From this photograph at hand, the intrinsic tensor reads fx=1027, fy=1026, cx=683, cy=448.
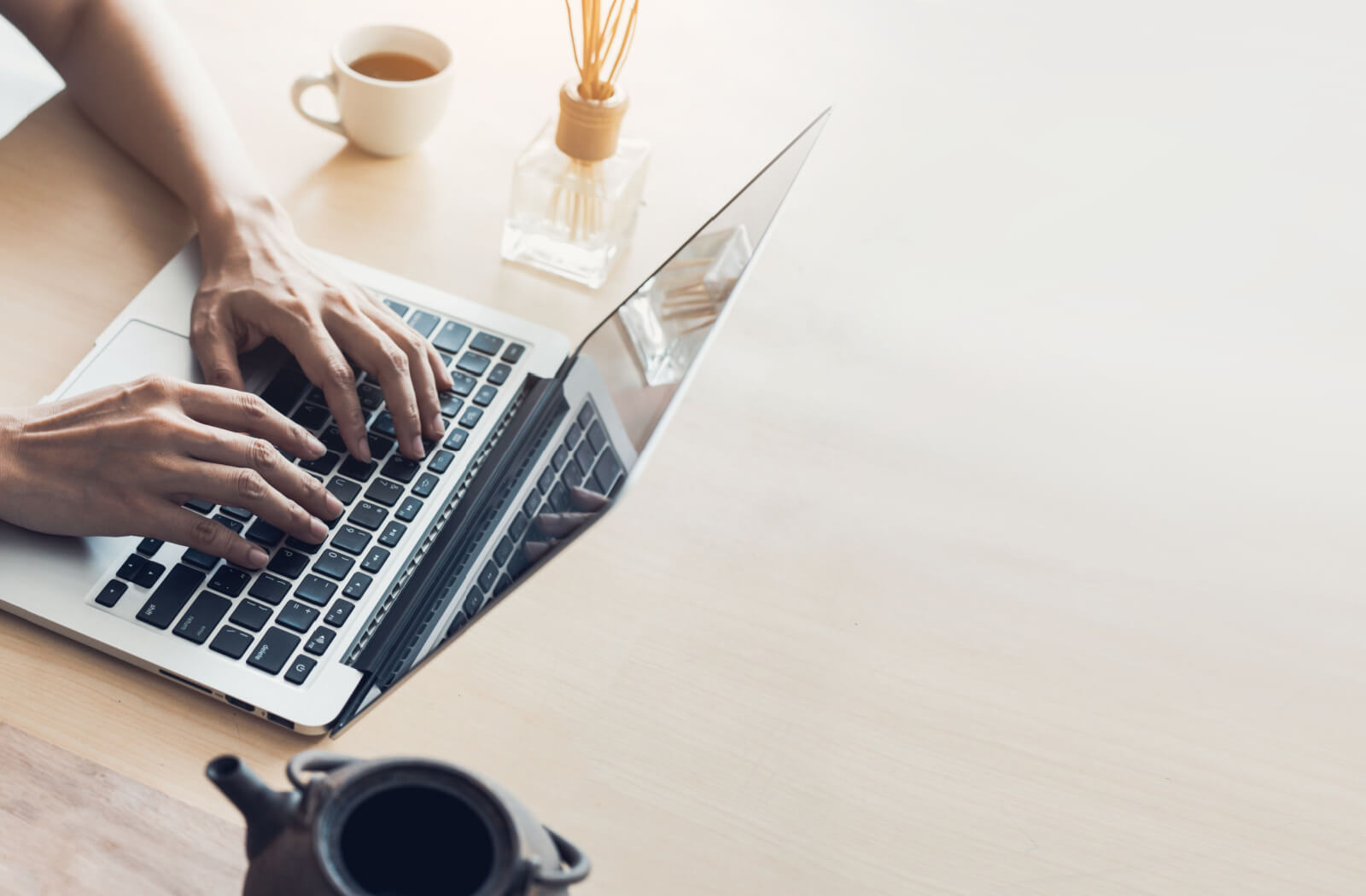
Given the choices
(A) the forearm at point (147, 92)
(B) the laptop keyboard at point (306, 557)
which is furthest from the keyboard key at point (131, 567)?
(A) the forearm at point (147, 92)

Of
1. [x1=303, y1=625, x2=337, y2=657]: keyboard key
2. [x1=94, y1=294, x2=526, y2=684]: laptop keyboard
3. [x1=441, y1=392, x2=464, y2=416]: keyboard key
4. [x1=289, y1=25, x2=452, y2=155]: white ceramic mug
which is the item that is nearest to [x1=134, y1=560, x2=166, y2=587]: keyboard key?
[x1=94, y1=294, x2=526, y2=684]: laptop keyboard

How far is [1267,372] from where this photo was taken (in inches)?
36.1

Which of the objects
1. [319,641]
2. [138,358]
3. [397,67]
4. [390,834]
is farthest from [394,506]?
[397,67]

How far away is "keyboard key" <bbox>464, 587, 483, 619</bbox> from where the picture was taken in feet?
1.88

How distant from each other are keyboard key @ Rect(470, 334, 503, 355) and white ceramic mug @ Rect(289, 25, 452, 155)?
23 cm

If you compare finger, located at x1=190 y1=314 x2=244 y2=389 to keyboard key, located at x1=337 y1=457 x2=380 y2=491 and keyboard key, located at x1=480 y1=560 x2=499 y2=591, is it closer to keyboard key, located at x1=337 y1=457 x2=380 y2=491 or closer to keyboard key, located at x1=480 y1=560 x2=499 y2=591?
keyboard key, located at x1=337 y1=457 x2=380 y2=491

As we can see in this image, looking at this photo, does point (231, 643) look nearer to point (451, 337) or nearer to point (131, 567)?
point (131, 567)

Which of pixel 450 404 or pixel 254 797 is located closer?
pixel 254 797

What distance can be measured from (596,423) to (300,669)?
22cm

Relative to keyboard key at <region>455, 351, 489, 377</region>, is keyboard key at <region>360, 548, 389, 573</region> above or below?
below

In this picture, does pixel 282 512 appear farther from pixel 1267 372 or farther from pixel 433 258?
pixel 1267 372

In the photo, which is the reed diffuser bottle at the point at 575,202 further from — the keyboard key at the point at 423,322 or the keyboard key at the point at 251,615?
the keyboard key at the point at 251,615

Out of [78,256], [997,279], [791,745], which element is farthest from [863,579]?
[78,256]

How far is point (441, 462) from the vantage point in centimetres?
72
